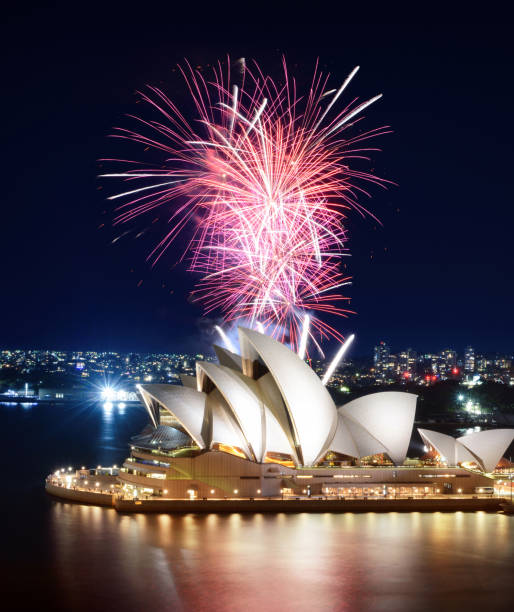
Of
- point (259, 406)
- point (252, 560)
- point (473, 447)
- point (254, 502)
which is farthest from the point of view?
point (473, 447)

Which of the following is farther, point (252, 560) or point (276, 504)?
point (276, 504)

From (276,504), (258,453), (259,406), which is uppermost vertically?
(259,406)

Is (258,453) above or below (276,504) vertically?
above

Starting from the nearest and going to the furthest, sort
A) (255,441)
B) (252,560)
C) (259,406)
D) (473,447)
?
(252,560)
(259,406)
(255,441)
(473,447)

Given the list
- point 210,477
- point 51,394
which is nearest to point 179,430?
point 210,477

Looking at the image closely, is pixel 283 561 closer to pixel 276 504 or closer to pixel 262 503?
pixel 262 503

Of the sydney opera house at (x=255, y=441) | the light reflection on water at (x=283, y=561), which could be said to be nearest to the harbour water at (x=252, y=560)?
the light reflection on water at (x=283, y=561)

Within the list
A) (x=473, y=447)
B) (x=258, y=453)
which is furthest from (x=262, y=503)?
(x=473, y=447)

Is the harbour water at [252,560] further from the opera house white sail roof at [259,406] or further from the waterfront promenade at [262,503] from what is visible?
the opera house white sail roof at [259,406]
